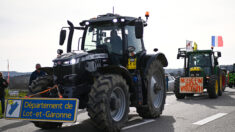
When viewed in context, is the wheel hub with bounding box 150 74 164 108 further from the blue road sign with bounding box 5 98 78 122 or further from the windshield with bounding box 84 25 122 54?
the blue road sign with bounding box 5 98 78 122

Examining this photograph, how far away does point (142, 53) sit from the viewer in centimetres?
820

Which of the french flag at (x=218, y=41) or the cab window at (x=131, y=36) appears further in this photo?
the french flag at (x=218, y=41)

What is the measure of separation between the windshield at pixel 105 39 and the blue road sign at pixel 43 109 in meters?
2.06

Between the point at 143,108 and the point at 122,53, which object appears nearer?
the point at 122,53

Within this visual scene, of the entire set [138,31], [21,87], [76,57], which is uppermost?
[138,31]

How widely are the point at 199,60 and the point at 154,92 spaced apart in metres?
8.59

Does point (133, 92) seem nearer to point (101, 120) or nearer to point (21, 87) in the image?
point (101, 120)

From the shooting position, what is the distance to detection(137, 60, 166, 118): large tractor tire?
308 inches

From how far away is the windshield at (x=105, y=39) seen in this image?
23.7ft

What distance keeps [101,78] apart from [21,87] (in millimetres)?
20794

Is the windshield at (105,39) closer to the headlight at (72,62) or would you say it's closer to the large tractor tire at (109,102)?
the headlight at (72,62)

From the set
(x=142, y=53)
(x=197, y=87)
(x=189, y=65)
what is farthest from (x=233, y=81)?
(x=142, y=53)

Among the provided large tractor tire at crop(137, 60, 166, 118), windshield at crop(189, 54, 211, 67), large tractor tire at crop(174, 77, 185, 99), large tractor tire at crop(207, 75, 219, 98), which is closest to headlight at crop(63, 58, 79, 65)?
large tractor tire at crop(137, 60, 166, 118)

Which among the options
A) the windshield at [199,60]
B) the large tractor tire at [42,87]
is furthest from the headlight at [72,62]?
the windshield at [199,60]
